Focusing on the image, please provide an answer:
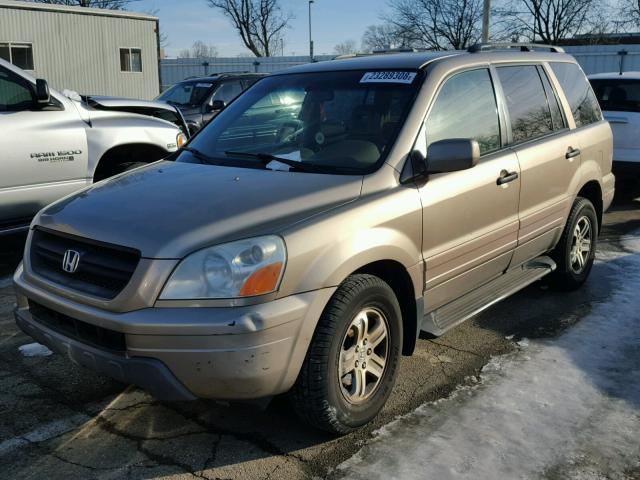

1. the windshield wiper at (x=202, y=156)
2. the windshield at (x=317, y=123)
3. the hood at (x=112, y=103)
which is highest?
the hood at (x=112, y=103)

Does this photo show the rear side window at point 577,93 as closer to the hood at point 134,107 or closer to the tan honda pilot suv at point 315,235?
the tan honda pilot suv at point 315,235

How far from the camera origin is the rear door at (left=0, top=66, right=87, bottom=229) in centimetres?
577

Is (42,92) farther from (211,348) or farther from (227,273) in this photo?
(211,348)

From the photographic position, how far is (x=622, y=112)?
8.98 metres

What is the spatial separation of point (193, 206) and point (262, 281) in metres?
0.57

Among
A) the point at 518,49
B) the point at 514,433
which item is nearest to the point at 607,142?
the point at 518,49

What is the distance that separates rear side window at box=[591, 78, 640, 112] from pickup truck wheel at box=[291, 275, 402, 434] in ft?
23.8

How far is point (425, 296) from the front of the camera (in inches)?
139

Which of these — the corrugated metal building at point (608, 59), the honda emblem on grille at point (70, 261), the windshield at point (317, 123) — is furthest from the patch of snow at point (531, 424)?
the corrugated metal building at point (608, 59)

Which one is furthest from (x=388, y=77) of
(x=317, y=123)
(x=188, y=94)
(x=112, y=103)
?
(x=188, y=94)

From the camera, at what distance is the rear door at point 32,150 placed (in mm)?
5773

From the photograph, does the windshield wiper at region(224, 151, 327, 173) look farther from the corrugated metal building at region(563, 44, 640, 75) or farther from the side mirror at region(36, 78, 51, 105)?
the corrugated metal building at region(563, 44, 640, 75)

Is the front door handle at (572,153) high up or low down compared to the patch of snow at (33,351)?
up

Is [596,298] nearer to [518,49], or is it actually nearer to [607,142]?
[607,142]
